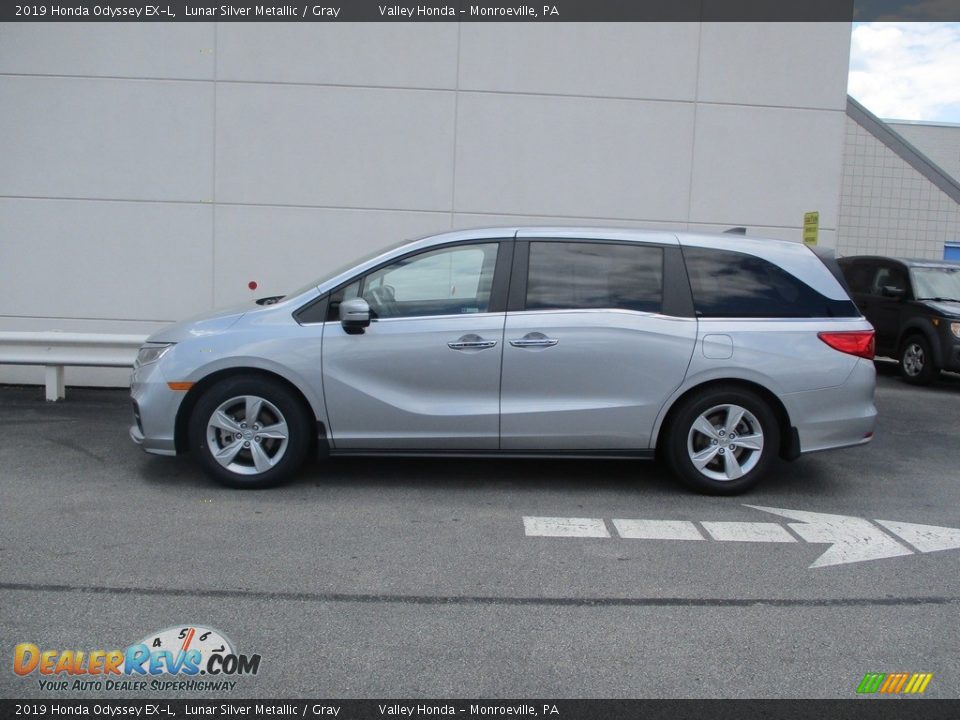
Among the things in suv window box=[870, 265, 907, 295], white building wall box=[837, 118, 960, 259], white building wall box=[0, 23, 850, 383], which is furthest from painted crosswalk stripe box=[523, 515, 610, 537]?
white building wall box=[837, 118, 960, 259]

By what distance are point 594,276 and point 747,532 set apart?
77.1 inches

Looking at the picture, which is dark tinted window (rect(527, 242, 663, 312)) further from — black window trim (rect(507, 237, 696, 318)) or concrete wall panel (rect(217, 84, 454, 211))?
concrete wall panel (rect(217, 84, 454, 211))

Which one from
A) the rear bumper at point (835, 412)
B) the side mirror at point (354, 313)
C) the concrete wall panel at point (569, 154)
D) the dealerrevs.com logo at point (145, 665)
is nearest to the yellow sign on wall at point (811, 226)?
the concrete wall panel at point (569, 154)

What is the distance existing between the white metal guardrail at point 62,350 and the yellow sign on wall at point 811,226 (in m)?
7.36

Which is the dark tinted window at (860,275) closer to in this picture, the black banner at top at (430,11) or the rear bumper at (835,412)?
the black banner at top at (430,11)

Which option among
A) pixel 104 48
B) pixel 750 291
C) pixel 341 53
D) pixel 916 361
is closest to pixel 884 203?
pixel 916 361

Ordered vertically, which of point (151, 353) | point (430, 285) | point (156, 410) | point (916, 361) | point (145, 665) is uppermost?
point (430, 285)

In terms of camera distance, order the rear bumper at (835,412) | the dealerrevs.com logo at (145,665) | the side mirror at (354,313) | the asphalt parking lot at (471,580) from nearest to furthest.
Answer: the dealerrevs.com logo at (145,665), the asphalt parking lot at (471,580), the side mirror at (354,313), the rear bumper at (835,412)

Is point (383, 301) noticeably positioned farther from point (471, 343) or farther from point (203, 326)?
point (203, 326)

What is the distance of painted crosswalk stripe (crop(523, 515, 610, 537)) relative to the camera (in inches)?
206

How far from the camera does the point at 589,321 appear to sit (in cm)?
593

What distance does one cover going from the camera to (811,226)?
10.0 metres

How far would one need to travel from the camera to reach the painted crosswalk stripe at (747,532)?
522 cm
